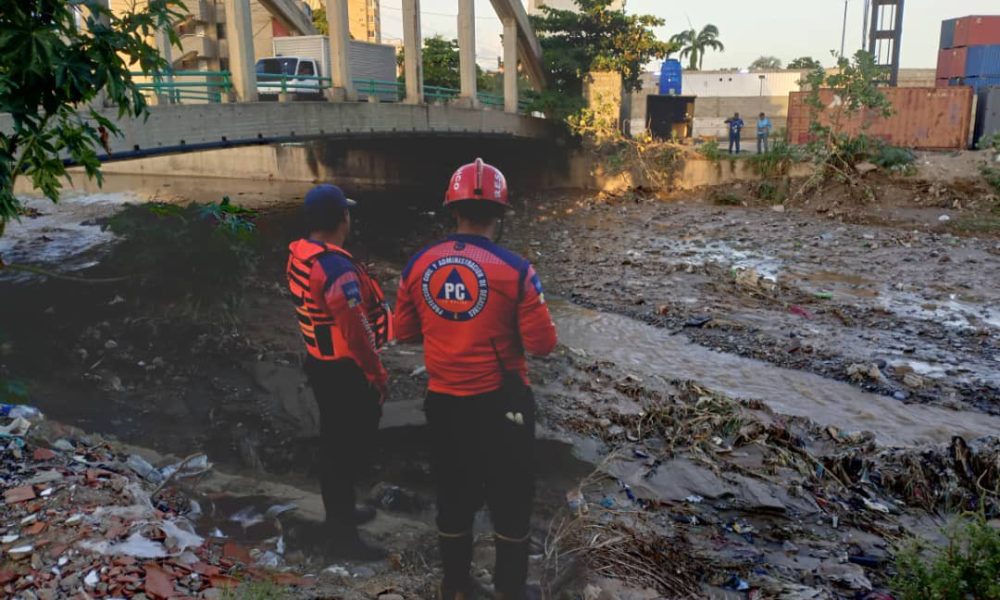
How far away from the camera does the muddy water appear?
7.79m

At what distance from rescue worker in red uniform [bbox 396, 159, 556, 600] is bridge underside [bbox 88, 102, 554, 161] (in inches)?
296

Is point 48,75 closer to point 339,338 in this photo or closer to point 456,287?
point 339,338

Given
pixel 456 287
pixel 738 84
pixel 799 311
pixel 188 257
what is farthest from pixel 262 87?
pixel 738 84

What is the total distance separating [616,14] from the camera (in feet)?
82.0

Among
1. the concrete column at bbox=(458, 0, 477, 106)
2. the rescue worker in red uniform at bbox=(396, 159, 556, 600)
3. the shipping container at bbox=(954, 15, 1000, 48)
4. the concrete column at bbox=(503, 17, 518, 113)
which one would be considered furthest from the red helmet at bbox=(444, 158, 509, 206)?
the shipping container at bbox=(954, 15, 1000, 48)

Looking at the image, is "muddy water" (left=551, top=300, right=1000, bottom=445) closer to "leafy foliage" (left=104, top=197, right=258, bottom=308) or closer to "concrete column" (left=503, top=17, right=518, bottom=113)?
"leafy foliage" (left=104, top=197, right=258, bottom=308)

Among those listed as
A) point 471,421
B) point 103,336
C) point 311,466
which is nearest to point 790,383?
point 311,466

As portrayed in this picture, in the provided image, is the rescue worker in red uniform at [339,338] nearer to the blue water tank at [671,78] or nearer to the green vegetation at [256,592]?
the green vegetation at [256,592]

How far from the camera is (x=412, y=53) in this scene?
813 inches

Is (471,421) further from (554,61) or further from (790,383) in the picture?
(554,61)

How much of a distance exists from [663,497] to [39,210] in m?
21.7

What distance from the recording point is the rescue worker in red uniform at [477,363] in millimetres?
3393

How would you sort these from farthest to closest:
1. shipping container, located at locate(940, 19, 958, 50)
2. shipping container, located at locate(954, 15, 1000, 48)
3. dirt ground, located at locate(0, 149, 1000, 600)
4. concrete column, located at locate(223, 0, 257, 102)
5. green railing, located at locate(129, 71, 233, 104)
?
shipping container, located at locate(940, 19, 958, 50)
shipping container, located at locate(954, 15, 1000, 48)
concrete column, located at locate(223, 0, 257, 102)
green railing, located at locate(129, 71, 233, 104)
dirt ground, located at locate(0, 149, 1000, 600)

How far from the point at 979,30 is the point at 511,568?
96.7 feet
